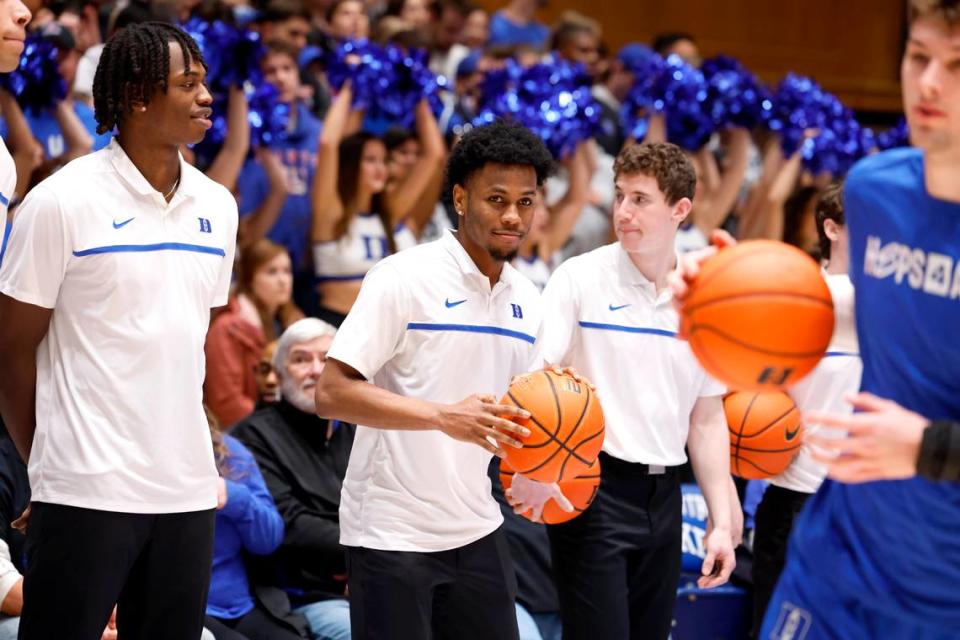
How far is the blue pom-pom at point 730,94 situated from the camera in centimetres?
880

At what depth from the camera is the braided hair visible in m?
3.83

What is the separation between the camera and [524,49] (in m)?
9.56

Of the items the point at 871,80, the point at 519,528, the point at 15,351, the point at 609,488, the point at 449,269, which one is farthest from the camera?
the point at 871,80

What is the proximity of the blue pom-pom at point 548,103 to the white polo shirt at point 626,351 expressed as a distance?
11.6 feet

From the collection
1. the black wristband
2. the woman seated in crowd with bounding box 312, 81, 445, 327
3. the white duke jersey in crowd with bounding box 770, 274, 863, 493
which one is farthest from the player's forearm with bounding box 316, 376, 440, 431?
the woman seated in crowd with bounding box 312, 81, 445, 327

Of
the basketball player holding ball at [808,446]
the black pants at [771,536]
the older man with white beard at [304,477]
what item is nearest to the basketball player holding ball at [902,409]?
the basketball player holding ball at [808,446]

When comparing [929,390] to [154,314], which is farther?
[154,314]

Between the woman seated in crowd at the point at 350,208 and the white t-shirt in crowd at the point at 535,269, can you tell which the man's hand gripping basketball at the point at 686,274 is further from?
the white t-shirt in crowd at the point at 535,269

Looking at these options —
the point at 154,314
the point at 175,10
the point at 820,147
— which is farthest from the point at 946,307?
the point at 820,147

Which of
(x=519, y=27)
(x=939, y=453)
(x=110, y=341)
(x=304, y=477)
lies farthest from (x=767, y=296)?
(x=519, y=27)

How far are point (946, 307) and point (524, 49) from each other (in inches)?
280

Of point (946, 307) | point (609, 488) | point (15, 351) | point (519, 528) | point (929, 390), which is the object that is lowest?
point (519, 528)

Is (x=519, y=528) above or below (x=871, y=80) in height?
below

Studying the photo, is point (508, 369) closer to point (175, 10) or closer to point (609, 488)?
point (609, 488)
